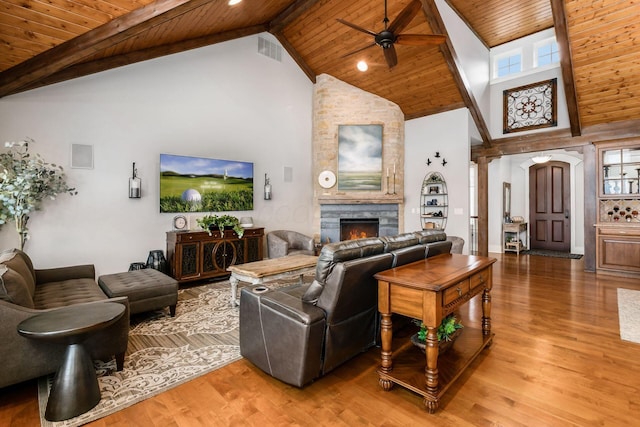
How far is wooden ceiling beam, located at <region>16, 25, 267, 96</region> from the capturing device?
4.15m

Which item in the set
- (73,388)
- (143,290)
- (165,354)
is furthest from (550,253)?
(73,388)

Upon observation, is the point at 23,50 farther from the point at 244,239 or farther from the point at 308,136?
the point at 308,136

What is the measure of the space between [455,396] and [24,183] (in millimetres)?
4852

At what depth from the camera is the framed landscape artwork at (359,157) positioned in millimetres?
7352

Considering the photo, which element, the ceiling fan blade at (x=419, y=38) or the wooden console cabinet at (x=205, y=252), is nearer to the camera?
the ceiling fan blade at (x=419, y=38)

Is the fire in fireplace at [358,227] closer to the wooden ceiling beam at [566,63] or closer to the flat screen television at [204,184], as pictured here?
the flat screen television at [204,184]

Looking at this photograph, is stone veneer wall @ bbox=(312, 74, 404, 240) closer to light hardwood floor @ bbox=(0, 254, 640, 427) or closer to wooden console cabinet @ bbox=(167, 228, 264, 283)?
wooden console cabinet @ bbox=(167, 228, 264, 283)

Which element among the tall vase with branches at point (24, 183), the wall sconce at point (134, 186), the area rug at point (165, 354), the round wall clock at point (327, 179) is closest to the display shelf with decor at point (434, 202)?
the round wall clock at point (327, 179)

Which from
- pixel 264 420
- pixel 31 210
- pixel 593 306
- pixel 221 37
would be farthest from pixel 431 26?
pixel 31 210

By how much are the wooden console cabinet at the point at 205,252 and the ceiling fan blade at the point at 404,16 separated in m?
3.83

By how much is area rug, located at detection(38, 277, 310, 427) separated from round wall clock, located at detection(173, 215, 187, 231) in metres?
1.53

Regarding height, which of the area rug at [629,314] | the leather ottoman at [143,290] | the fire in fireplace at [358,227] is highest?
the fire in fireplace at [358,227]

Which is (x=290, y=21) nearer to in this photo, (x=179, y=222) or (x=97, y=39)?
(x=97, y=39)

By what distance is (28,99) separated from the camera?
4.04 meters
